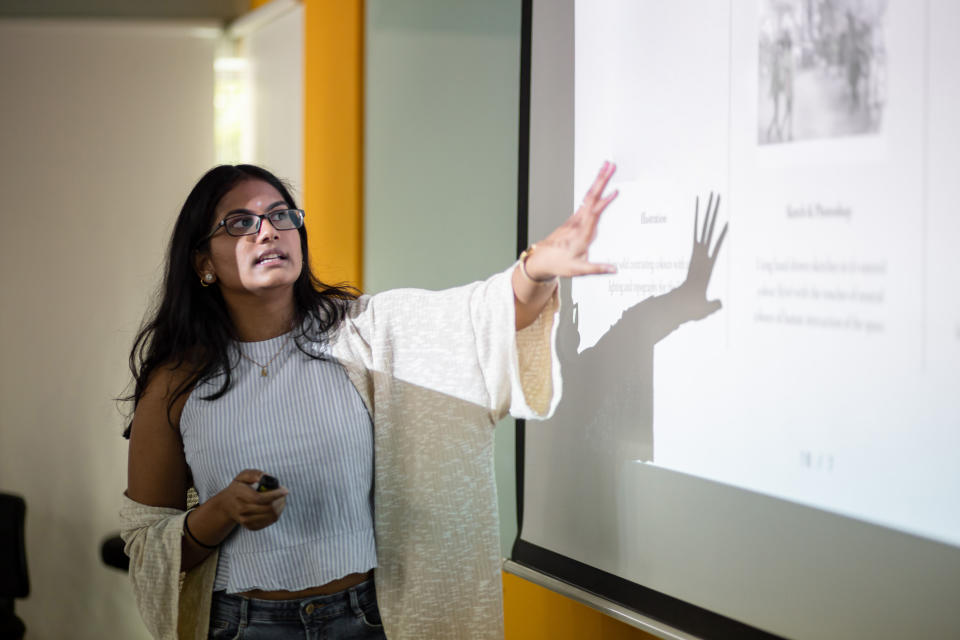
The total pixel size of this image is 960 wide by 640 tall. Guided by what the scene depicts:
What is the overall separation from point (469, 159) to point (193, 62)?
1.75 metres

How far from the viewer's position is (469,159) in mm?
2225

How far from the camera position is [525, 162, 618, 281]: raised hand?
4.00 ft

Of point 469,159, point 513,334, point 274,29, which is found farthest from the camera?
point 274,29

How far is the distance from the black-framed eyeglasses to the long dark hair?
42mm

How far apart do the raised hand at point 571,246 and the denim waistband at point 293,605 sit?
68 cm

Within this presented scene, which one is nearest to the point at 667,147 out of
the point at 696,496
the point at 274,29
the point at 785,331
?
the point at 785,331

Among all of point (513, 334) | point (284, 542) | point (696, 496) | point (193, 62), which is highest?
point (193, 62)

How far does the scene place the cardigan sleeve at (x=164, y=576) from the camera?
1.39m

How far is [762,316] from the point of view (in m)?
1.21

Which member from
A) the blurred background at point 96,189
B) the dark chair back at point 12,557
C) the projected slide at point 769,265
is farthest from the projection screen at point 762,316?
the dark chair back at point 12,557

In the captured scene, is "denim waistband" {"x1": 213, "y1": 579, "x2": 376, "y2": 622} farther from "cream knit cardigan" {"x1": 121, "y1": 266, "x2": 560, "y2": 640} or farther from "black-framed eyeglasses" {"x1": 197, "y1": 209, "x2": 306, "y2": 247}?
"black-framed eyeglasses" {"x1": 197, "y1": 209, "x2": 306, "y2": 247}

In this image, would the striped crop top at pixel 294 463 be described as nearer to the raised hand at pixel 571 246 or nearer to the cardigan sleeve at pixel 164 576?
the cardigan sleeve at pixel 164 576

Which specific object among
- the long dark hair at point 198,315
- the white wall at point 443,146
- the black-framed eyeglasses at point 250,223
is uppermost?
the white wall at point 443,146

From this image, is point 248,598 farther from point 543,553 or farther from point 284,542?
point 543,553
